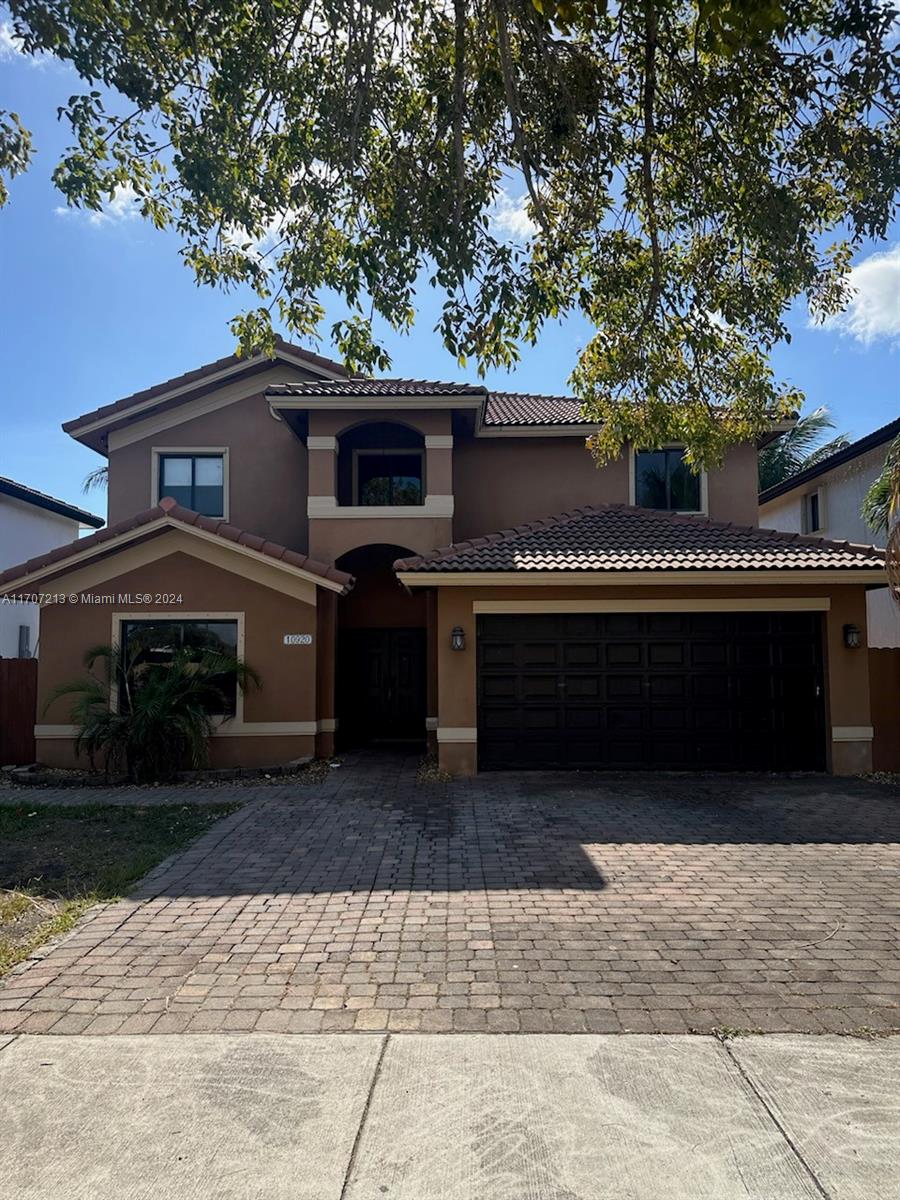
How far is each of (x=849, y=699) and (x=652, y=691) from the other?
2.93 meters

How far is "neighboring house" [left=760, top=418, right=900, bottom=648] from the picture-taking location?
17078 mm

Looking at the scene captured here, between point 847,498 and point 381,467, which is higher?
point 381,467

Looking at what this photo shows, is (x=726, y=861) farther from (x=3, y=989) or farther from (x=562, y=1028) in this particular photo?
(x=3, y=989)

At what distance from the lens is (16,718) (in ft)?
40.2

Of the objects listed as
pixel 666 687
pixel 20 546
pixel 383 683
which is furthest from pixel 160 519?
pixel 20 546

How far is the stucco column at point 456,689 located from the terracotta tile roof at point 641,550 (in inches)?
29.5

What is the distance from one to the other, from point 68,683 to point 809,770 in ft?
38.6

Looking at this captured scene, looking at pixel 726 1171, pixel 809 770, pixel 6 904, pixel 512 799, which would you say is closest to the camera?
pixel 726 1171

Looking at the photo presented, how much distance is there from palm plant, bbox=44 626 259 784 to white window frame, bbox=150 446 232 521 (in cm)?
473

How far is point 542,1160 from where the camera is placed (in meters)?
2.84

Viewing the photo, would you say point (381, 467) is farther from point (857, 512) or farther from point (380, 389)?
point (857, 512)

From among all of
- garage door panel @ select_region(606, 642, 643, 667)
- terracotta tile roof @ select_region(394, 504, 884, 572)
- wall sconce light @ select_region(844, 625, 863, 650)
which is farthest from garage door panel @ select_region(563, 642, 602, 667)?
wall sconce light @ select_region(844, 625, 863, 650)

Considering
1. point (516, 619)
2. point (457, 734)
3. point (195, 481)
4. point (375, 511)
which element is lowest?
point (457, 734)

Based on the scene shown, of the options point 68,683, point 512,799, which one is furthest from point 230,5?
point 68,683
